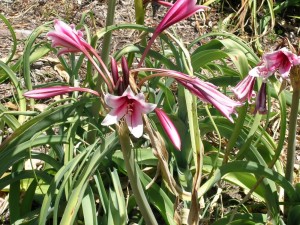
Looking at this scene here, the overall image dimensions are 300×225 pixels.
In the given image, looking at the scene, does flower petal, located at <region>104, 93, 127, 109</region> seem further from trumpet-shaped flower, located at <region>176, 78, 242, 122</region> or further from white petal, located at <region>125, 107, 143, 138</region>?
trumpet-shaped flower, located at <region>176, 78, 242, 122</region>

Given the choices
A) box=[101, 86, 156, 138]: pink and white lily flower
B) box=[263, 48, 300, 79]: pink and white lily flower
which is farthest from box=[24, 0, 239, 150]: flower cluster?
box=[263, 48, 300, 79]: pink and white lily flower

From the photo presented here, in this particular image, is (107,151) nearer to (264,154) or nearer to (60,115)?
(60,115)

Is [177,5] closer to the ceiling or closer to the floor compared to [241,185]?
closer to the ceiling

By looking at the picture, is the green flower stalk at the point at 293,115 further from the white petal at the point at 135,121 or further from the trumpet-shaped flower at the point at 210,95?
the white petal at the point at 135,121

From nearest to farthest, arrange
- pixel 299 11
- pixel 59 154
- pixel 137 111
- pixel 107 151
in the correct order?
pixel 137 111 < pixel 107 151 < pixel 59 154 < pixel 299 11

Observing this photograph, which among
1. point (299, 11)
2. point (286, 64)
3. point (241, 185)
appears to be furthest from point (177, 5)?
point (299, 11)

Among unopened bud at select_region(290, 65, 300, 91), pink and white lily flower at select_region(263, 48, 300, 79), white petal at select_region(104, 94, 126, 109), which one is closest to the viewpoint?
white petal at select_region(104, 94, 126, 109)

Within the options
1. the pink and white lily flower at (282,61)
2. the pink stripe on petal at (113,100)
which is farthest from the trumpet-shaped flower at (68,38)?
the pink and white lily flower at (282,61)
